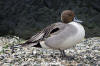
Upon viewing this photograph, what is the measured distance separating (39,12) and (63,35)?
7.12m

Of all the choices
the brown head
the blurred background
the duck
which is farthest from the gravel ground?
the blurred background

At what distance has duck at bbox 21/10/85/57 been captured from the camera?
5.70 metres

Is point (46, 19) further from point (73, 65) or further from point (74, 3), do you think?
point (73, 65)

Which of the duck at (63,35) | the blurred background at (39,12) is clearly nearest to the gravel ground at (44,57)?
the duck at (63,35)

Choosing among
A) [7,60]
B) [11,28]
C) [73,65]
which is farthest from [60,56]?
[11,28]

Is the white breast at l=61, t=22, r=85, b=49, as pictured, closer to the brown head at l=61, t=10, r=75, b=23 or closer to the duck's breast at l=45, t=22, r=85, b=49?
the duck's breast at l=45, t=22, r=85, b=49

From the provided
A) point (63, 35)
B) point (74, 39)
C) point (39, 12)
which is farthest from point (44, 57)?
point (39, 12)

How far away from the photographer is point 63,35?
573cm

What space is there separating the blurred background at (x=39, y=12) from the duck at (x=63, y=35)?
6167 millimetres

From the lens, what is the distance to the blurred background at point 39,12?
12.4m

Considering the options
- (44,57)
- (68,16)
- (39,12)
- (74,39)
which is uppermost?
(39,12)

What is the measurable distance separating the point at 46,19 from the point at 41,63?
6.74m

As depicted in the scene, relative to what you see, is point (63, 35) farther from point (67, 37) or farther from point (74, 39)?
point (74, 39)

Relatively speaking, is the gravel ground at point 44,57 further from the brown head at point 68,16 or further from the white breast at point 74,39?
the brown head at point 68,16
